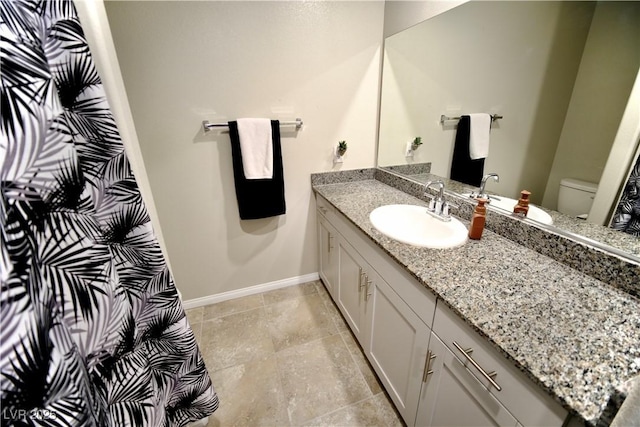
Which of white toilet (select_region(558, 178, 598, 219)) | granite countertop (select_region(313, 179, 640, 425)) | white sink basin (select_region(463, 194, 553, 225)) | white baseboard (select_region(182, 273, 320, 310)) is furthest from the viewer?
white baseboard (select_region(182, 273, 320, 310))

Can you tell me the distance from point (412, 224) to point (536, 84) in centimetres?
78

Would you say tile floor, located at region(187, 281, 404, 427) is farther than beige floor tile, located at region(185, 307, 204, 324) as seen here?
No

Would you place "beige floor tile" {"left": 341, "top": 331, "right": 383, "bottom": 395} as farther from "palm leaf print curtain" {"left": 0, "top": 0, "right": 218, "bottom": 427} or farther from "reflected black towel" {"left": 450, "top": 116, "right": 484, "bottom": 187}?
"reflected black towel" {"left": 450, "top": 116, "right": 484, "bottom": 187}

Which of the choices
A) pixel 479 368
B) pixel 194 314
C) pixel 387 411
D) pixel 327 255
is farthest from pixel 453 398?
pixel 194 314

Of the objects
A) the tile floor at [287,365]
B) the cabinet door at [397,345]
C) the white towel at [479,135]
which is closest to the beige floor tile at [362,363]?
the tile floor at [287,365]

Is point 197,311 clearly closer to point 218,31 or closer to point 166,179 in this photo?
point 166,179

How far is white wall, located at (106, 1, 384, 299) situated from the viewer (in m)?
1.38

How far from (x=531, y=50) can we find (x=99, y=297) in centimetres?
155

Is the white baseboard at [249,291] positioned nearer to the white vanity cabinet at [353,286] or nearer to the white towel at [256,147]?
the white vanity cabinet at [353,286]

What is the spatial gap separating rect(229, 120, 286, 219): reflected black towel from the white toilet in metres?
1.41

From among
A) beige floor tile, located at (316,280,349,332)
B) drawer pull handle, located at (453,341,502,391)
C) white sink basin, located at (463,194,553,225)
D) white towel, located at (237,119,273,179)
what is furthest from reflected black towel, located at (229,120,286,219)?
drawer pull handle, located at (453,341,502,391)

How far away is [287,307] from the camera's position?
191cm

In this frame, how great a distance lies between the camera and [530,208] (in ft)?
3.46

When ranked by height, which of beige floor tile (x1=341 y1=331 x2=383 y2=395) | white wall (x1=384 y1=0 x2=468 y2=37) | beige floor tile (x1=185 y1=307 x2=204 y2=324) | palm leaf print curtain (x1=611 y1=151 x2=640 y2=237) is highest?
white wall (x1=384 y1=0 x2=468 y2=37)
